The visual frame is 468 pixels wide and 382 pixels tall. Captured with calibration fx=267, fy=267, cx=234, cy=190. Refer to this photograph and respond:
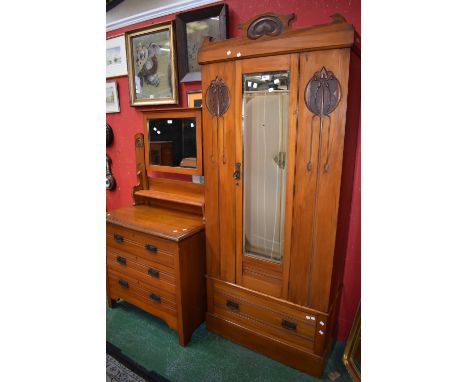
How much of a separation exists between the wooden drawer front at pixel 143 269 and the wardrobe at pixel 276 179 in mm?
294

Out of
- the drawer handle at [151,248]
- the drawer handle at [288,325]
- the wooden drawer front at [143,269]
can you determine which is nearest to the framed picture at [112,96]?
the wooden drawer front at [143,269]

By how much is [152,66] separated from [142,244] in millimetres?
1571

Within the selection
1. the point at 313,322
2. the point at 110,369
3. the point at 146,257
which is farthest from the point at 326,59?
the point at 110,369

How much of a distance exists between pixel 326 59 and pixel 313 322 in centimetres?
149

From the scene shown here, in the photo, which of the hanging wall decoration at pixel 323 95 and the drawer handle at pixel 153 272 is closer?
the hanging wall decoration at pixel 323 95

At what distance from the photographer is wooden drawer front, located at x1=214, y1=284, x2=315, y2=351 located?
170cm

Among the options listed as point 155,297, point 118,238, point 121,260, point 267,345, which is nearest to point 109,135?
point 118,238

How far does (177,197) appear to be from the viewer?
2.29 metres

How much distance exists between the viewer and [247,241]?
5.83 ft

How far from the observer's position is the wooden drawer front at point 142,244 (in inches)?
72.3

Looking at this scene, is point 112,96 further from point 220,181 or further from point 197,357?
point 197,357

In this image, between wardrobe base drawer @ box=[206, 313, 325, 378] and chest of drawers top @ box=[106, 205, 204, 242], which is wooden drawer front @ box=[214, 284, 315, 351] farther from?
chest of drawers top @ box=[106, 205, 204, 242]

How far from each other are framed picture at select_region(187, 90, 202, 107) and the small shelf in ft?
2.49

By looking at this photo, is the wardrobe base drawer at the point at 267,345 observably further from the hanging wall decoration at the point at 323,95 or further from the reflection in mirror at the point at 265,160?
the hanging wall decoration at the point at 323,95
